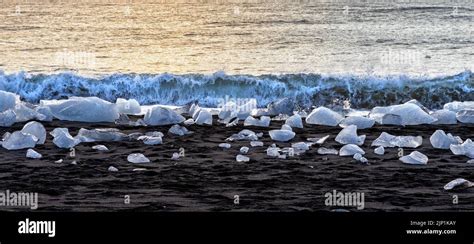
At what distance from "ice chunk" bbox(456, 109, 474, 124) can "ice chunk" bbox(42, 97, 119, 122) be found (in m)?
5.52

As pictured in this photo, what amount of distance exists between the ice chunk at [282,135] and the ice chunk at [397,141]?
122 centimetres

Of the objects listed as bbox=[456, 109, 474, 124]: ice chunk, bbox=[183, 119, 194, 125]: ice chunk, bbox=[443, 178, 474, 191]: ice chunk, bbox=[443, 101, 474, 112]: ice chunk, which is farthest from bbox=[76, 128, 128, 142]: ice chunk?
bbox=[443, 101, 474, 112]: ice chunk

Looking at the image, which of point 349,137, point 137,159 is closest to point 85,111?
point 137,159

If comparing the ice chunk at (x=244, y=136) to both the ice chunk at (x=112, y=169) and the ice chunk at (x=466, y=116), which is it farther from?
the ice chunk at (x=466, y=116)

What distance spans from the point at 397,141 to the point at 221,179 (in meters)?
3.26

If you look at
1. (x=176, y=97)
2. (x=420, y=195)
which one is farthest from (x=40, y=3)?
(x=420, y=195)

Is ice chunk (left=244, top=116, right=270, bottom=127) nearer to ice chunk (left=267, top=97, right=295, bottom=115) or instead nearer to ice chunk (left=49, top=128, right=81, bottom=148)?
ice chunk (left=267, top=97, right=295, bottom=115)

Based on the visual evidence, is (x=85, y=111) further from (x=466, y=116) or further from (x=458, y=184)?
(x=458, y=184)

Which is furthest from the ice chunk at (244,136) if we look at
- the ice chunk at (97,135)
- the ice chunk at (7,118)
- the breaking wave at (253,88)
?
the breaking wave at (253,88)

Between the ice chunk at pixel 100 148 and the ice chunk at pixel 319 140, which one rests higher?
the ice chunk at pixel 319 140

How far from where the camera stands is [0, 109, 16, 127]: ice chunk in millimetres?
14056

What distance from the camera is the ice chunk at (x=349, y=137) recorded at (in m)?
12.6

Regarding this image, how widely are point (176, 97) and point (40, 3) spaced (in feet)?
86.6

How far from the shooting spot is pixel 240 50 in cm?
3067
